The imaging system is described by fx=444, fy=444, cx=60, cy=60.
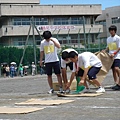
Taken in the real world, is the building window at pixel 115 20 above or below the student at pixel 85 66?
above

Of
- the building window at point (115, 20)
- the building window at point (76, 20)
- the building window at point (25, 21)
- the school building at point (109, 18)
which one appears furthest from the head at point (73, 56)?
the building window at point (115, 20)

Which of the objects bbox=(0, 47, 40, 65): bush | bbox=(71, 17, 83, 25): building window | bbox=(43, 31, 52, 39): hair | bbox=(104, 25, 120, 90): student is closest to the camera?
bbox=(43, 31, 52, 39): hair

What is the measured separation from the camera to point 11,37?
64500 mm

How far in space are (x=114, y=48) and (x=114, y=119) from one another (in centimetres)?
612

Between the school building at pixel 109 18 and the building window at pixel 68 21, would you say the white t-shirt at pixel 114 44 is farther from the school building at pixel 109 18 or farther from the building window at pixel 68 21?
the school building at pixel 109 18

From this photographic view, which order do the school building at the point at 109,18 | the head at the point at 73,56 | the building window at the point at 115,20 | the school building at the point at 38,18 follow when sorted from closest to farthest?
the head at the point at 73,56, the school building at the point at 38,18, the building window at the point at 115,20, the school building at the point at 109,18

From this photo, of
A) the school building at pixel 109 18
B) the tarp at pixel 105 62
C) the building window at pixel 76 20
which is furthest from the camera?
the school building at pixel 109 18

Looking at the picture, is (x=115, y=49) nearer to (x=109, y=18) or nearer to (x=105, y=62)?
(x=105, y=62)

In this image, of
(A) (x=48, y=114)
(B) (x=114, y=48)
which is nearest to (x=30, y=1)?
(B) (x=114, y=48)

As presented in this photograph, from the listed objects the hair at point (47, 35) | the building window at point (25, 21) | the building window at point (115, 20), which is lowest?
the hair at point (47, 35)

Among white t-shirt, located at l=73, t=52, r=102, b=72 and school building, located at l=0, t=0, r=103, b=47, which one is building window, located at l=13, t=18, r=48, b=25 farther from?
white t-shirt, located at l=73, t=52, r=102, b=72

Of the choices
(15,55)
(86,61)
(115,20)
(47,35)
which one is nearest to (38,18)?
(115,20)

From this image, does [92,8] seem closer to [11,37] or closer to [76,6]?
[76,6]

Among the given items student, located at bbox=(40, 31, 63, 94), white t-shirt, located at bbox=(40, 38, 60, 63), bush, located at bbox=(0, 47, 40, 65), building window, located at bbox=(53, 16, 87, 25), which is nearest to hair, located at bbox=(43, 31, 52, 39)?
student, located at bbox=(40, 31, 63, 94)
